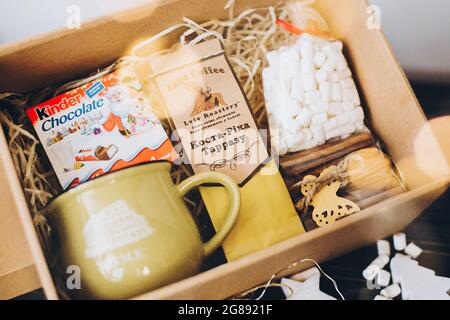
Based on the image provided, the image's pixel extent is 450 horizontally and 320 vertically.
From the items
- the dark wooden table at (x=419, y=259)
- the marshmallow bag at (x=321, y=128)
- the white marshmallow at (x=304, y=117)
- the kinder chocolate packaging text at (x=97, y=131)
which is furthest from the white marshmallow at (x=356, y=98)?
the kinder chocolate packaging text at (x=97, y=131)

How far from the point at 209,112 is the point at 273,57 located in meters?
0.18

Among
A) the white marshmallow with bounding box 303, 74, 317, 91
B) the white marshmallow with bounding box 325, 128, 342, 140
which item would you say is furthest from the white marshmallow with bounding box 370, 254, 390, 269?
the white marshmallow with bounding box 303, 74, 317, 91

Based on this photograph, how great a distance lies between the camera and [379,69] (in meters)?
0.91

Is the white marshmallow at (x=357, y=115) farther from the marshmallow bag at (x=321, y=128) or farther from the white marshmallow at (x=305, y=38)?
the white marshmallow at (x=305, y=38)

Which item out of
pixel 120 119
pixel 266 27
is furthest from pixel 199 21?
pixel 120 119

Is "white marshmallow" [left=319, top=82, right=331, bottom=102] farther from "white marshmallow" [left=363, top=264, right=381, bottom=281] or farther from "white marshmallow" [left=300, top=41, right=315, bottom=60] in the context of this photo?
"white marshmallow" [left=363, top=264, right=381, bottom=281]

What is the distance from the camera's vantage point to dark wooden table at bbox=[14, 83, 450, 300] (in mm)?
894

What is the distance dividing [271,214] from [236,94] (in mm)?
236

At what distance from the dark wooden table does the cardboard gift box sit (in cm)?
3

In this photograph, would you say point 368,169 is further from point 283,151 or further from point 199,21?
point 199,21

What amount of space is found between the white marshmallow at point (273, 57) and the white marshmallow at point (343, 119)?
163 mm

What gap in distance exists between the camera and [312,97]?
903mm

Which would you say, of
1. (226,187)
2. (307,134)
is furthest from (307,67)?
(226,187)

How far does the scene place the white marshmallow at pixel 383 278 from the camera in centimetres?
89
